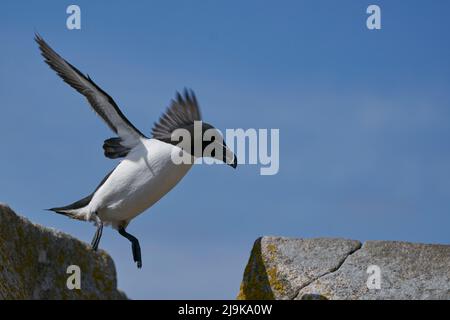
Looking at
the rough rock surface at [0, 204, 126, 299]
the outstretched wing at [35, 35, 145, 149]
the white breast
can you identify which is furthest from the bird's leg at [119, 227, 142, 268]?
the outstretched wing at [35, 35, 145, 149]

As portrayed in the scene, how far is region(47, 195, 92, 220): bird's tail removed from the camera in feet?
35.9

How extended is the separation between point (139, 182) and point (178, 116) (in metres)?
0.96

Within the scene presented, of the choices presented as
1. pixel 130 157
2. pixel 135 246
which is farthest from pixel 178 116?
pixel 135 246

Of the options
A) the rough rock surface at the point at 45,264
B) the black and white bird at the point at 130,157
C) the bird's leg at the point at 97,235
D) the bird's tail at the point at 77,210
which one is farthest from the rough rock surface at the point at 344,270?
the rough rock surface at the point at 45,264

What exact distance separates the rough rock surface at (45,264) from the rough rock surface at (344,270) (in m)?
3.12

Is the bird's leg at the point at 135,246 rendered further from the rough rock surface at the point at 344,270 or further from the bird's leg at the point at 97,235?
the rough rock surface at the point at 344,270

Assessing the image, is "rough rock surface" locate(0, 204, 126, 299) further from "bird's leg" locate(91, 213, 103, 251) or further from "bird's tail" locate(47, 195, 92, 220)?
"bird's leg" locate(91, 213, 103, 251)

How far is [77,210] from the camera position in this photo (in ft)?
36.2

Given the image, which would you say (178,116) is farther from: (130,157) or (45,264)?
(45,264)

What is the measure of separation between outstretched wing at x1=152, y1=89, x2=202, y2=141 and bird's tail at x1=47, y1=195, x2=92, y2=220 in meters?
1.41

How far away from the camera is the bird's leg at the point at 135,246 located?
34.7 ft

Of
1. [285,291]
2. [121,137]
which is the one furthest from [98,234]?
[285,291]

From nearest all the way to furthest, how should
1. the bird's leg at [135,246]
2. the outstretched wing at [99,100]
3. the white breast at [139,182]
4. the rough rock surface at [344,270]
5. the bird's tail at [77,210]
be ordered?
1. the rough rock surface at [344,270]
2. the white breast at [139,182]
3. the outstretched wing at [99,100]
4. the bird's leg at [135,246]
5. the bird's tail at [77,210]
